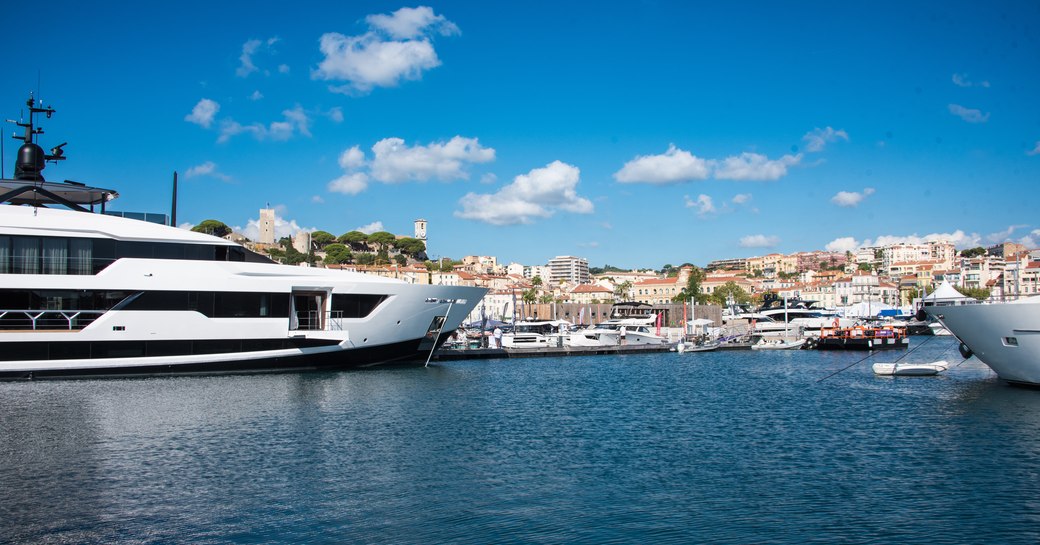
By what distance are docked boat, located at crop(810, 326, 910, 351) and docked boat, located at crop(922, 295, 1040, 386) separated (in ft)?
87.9

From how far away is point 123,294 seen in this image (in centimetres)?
3166

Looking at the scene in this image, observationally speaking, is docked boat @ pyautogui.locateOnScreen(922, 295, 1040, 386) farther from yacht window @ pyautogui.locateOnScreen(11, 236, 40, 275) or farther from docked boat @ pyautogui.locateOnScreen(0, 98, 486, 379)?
yacht window @ pyautogui.locateOnScreen(11, 236, 40, 275)

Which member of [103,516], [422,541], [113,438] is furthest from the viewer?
[113,438]

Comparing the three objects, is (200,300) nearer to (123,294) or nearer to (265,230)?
(123,294)

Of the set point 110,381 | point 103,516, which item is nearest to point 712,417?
point 103,516

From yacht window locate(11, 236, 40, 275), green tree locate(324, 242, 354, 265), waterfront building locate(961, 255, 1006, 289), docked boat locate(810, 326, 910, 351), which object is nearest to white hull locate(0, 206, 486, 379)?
yacht window locate(11, 236, 40, 275)

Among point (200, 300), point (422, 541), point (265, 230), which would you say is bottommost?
point (422, 541)

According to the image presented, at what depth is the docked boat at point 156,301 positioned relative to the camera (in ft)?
101

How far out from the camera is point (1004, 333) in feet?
91.7

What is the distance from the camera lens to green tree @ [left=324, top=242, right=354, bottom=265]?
17501 centimetres

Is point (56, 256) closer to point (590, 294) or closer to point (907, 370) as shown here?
point (907, 370)

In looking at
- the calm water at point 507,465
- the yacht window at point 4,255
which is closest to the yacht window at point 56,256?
the yacht window at point 4,255

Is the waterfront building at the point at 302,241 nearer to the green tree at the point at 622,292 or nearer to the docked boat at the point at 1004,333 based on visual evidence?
the green tree at the point at 622,292

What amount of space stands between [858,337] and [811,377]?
23.3 meters
